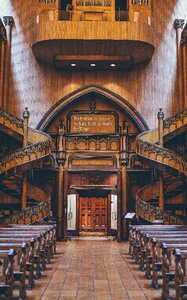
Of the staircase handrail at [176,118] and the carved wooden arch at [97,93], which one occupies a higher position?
the carved wooden arch at [97,93]

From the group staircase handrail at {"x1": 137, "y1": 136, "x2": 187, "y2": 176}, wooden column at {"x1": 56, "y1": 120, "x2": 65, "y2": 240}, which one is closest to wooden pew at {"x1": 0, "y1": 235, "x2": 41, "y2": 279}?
staircase handrail at {"x1": 137, "y1": 136, "x2": 187, "y2": 176}

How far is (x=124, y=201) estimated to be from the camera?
18.4 metres

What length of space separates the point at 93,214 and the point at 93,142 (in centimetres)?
440

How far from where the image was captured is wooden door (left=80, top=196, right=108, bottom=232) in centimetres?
2189

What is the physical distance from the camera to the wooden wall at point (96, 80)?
768 inches

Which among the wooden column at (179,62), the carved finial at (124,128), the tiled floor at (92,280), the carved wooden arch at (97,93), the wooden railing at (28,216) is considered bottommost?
the tiled floor at (92,280)

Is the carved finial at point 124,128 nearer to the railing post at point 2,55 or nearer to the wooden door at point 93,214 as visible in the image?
the wooden door at point 93,214

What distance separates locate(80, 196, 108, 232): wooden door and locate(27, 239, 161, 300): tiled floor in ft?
34.1

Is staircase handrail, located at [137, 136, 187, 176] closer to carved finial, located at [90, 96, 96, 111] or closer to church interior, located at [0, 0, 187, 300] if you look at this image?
church interior, located at [0, 0, 187, 300]

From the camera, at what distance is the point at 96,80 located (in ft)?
65.0

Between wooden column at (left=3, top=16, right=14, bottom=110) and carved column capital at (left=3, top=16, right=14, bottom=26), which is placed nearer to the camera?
wooden column at (left=3, top=16, right=14, bottom=110)

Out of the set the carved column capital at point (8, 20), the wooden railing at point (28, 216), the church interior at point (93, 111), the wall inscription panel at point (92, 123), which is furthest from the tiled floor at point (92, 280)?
the carved column capital at point (8, 20)

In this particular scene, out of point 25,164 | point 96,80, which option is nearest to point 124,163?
point 96,80

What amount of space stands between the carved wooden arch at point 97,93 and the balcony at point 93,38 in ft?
3.88
